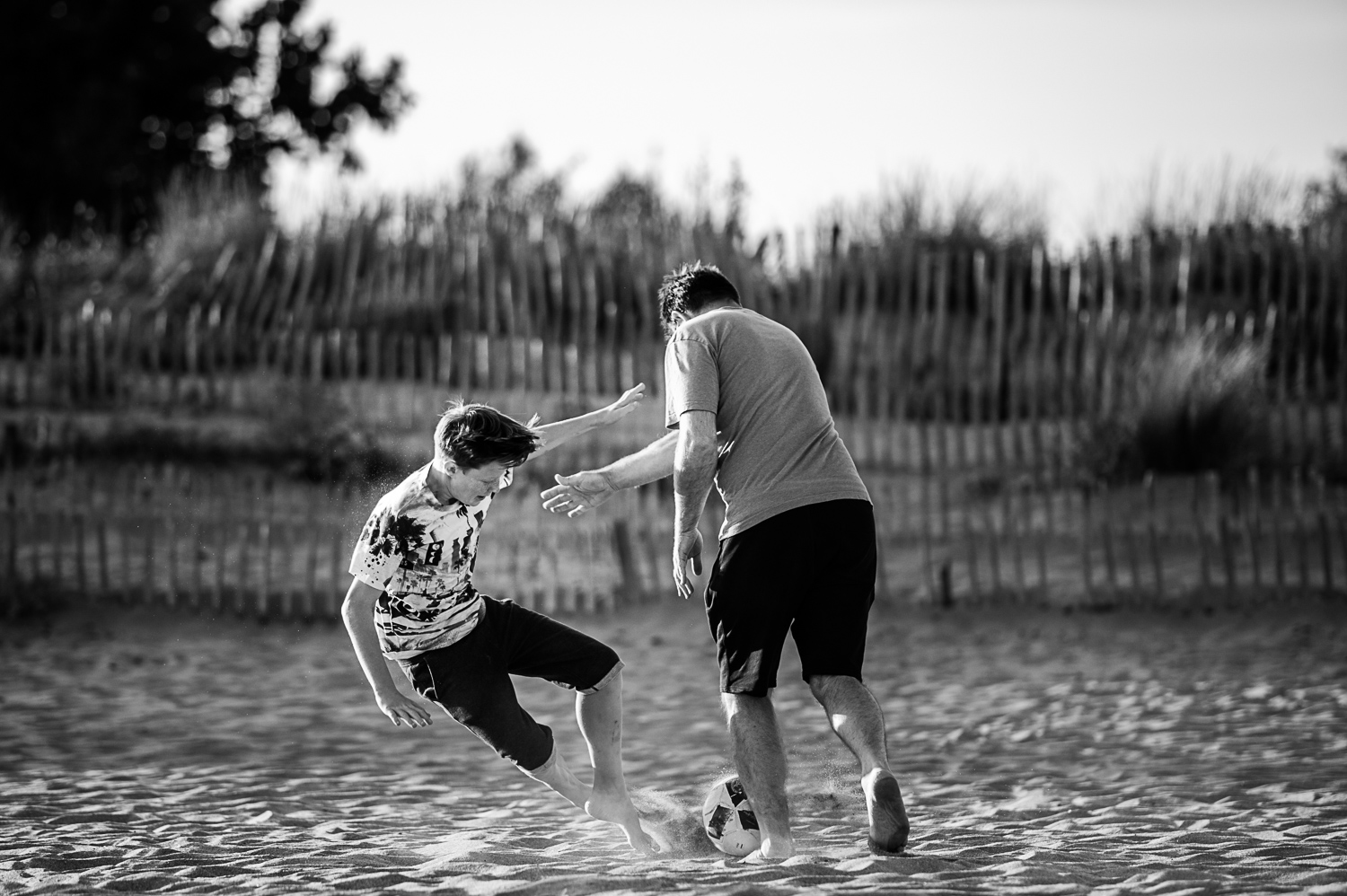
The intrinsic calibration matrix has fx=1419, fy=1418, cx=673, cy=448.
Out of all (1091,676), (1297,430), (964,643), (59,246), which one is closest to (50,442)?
(59,246)

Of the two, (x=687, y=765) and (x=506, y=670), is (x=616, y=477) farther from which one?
(x=687, y=765)

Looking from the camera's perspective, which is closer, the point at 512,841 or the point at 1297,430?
the point at 512,841

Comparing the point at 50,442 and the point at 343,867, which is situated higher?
the point at 50,442

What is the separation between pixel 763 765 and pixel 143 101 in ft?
90.6

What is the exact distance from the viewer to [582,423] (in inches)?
182

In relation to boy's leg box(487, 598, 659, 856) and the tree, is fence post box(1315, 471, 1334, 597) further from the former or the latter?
the tree

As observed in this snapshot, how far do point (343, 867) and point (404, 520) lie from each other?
1025 mm

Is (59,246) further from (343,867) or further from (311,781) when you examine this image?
(343,867)

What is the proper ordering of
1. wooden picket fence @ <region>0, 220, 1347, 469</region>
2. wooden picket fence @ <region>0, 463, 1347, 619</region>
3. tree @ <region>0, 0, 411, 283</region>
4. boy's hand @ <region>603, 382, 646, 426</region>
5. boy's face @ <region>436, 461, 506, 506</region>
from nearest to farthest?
1. boy's face @ <region>436, 461, 506, 506</region>
2. boy's hand @ <region>603, 382, 646, 426</region>
3. wooden picket fence @ <region>0, 463, 1347, 619</region>
4. wooden picket fence @ <region>0, 220, 1347, 469</region>
5. tree @ <region>0, 0, 411, 283</region>

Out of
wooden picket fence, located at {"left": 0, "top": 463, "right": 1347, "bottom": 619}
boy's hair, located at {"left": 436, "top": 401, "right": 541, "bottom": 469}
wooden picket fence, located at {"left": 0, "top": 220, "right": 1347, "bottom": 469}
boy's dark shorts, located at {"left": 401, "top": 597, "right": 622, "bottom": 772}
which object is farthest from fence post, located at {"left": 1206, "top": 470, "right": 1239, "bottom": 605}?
boy's hair, located at {"left": 436, "top": 401, "right": 541, "bottom": 469}

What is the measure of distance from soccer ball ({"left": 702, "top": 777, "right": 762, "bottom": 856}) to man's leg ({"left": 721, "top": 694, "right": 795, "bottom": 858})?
8cm

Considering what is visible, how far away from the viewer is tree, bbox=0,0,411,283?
85.5ft

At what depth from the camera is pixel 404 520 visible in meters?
4.04

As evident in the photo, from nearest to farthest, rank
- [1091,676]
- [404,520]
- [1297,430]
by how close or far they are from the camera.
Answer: [404,520]
[1091,676]
[1297,430]
